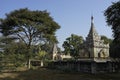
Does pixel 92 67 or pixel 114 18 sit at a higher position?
pixel 114 18

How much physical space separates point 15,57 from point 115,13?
63.2 ft

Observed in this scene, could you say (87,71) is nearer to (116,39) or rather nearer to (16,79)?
(116,39)

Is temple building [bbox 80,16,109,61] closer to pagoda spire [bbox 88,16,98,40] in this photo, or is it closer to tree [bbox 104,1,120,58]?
pagoda spire [bbox 88,16,98,40]

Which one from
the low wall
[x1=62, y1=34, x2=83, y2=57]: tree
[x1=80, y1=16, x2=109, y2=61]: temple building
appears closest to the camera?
the low wall

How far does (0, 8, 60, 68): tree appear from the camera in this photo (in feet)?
129

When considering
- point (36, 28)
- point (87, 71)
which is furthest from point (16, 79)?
point (36, 28)

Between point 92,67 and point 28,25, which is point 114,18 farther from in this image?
point 28,25

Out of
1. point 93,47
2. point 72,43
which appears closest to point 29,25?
point 93,47

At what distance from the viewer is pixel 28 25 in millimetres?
39500

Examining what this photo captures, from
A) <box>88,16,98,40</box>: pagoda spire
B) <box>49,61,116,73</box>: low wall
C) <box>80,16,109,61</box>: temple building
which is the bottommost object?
<box>49,61,116,73</box>: low wall

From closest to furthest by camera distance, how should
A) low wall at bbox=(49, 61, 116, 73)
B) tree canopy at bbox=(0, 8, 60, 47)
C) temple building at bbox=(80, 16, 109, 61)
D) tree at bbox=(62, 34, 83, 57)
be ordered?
low wall at bbox=(49, 61, 116, 73), tree canopy at bbox=(0, 8, 60, 47), temple building at bbox=(80, 16, 109, 61), tree at bbox=(62, 34, 83, 57)

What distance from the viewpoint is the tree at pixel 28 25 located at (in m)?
39.4

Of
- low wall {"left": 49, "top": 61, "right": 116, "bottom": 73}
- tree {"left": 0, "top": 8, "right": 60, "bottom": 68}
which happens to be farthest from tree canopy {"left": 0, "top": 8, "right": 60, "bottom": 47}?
low wall {"left": 49, "top": 61, "right": 116, "bottom": 73}

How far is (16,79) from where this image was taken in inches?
981
